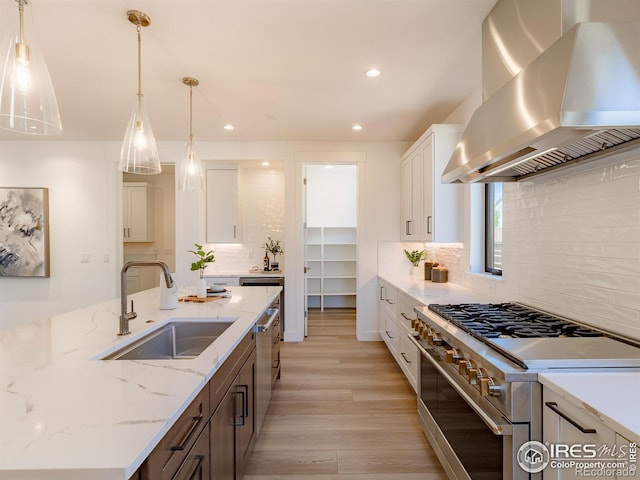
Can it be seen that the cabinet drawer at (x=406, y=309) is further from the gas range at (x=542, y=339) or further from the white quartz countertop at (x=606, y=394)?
the white quartz countertop at (x=606, y=394)

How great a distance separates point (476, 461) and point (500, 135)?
1409mm

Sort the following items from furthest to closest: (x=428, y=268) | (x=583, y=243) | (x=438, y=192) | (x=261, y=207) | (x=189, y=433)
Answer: (x=261, y=207), (x=428, y=268), (x=438, y=192), (x=583, y=243), (x=189, y=433)

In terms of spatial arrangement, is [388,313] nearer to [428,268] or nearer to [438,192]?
[428,268]

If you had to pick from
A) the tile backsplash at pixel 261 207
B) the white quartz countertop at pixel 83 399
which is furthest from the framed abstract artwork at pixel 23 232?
the white quartz countertop at pixel 83 399

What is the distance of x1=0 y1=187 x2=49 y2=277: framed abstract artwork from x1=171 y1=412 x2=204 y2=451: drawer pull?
4.51 meters

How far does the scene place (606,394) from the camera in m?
0.98

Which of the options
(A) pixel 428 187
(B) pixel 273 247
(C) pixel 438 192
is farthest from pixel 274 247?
(C) pixel 438 192

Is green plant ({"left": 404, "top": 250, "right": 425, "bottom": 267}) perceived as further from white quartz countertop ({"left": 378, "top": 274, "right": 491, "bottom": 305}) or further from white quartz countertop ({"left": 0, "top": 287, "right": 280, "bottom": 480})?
white quartz countertop ({"left": 0, "top": 287, "right": 280, "bottom": 480})

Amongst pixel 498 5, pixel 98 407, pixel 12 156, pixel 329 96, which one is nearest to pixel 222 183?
pixel 329 96

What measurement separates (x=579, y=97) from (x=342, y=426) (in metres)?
2.37

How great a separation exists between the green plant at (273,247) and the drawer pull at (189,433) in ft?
13.1

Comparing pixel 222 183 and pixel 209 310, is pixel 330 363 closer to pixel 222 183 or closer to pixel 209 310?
pixel 209 310

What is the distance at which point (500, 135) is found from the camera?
148 centimetres

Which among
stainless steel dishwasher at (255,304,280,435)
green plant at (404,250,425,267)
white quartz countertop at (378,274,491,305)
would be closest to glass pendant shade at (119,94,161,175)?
stainless steel dishwasher at (255,304,280,435)
